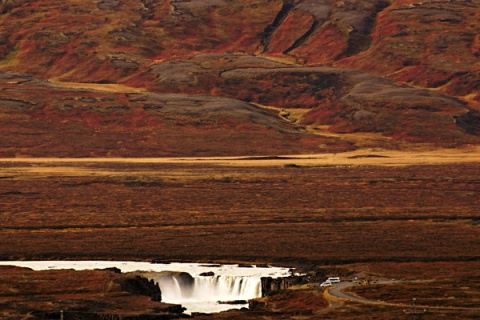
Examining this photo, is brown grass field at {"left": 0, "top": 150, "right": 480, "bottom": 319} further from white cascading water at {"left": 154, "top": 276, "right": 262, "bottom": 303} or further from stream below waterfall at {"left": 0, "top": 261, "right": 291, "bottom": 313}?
white cascading water at {"left": 154, "top": 276, "right": 262, "bottom": 303}

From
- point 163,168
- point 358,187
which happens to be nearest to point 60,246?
point 358,187

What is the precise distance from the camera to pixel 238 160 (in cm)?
18275

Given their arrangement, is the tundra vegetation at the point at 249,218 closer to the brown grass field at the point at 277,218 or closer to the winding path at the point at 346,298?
the brown grass field at the point at 277,218

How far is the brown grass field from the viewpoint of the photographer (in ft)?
283

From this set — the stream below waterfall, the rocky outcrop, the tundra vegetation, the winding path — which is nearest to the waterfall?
the stream below waterfall

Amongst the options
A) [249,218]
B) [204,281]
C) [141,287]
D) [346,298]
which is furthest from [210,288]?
[249,218]

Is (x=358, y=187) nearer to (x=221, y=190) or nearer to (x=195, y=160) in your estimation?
(x=221, y=190)

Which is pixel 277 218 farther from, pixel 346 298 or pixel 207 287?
pixel 346 298

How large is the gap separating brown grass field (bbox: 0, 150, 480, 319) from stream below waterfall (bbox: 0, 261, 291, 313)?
3981 millimetres

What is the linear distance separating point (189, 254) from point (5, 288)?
883 inches

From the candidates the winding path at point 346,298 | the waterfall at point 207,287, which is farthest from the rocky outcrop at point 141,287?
the winding path at point 346,298

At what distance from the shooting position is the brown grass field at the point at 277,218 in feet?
283

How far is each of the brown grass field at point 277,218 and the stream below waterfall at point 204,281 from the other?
13.1 feet

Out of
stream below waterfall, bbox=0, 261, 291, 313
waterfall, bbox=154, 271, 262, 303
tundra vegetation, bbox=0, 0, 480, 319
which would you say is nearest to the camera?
tundra vegetation, bbox=0, 0, 480, 319
